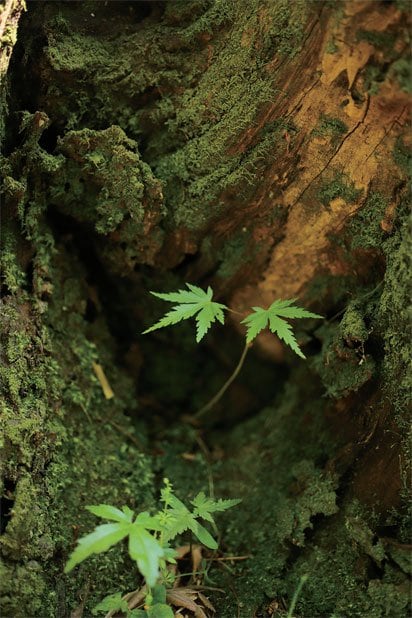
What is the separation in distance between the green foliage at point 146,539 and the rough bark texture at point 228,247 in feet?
1.08

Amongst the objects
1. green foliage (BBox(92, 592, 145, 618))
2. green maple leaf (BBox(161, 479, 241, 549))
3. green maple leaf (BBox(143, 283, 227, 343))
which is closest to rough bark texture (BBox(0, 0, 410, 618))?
green foliage (BBox(92, 592, 145, 618))

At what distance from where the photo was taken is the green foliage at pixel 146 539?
1701 mm

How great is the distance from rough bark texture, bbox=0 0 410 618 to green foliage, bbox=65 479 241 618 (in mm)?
328

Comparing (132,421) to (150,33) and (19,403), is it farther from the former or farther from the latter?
(150,33)

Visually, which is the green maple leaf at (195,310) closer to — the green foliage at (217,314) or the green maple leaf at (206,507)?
the green foliage at (217,314)

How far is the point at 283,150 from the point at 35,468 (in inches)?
69.8

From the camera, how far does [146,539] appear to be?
1.76 meters

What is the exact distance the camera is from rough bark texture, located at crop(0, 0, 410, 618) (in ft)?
7.08

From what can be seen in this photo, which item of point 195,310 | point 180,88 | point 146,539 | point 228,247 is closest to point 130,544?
point 146,539

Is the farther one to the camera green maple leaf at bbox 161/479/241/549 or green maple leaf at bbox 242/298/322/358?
green maple leaf at bbox 242/298/322/358

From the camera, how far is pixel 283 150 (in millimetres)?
2393

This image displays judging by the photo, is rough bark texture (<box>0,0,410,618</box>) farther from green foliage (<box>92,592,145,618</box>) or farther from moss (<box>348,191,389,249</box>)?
green foliage (<box>92,592,145,618</box>)

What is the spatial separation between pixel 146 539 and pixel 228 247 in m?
1.57

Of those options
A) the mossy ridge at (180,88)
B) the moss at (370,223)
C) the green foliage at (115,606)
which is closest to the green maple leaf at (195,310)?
the mossy ridge at (180,88)
